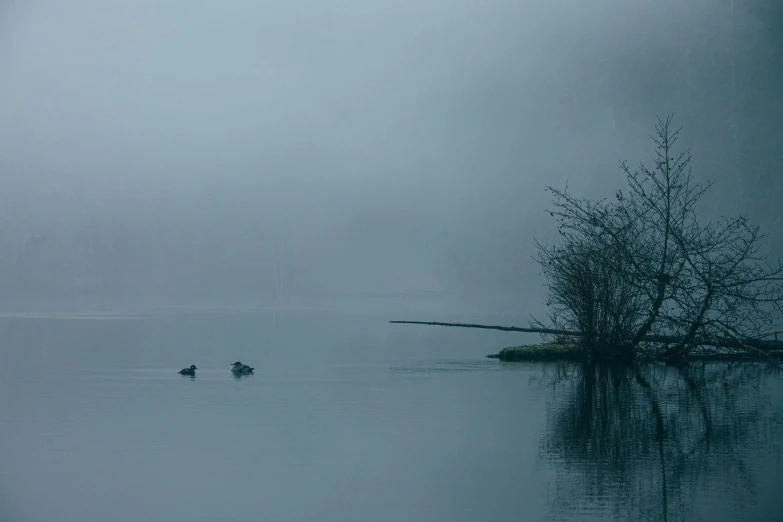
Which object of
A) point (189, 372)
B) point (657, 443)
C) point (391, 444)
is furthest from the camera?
point (189, 372)

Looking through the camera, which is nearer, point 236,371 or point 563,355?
point 236,371

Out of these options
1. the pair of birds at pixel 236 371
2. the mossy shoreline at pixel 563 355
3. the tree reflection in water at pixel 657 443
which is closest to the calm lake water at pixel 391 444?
the tree reflection in water at pixel 657 443

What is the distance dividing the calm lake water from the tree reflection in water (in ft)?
0.11

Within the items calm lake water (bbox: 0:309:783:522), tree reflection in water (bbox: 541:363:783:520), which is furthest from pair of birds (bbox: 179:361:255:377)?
tree reflection in water (bbox: 541:363:783:520)

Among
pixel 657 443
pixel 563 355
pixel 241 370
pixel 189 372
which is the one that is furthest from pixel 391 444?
pixel 563 355

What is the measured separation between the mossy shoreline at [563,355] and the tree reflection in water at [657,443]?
4.05m

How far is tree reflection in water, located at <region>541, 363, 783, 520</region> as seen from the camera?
864 centimetres

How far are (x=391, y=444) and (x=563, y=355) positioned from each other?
13.8 metres

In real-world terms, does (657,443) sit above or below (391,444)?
above

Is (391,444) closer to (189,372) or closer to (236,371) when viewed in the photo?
(236,371)

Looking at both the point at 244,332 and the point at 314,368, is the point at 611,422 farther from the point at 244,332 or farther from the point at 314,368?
the point at 244,332

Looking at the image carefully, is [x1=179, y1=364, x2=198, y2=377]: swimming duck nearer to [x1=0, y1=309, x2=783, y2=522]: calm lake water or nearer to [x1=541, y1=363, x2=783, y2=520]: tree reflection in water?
[x1=0, y1=309, x2=783, y2=522]: calm lake water

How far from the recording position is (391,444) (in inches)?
456

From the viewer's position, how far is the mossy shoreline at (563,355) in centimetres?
2367
